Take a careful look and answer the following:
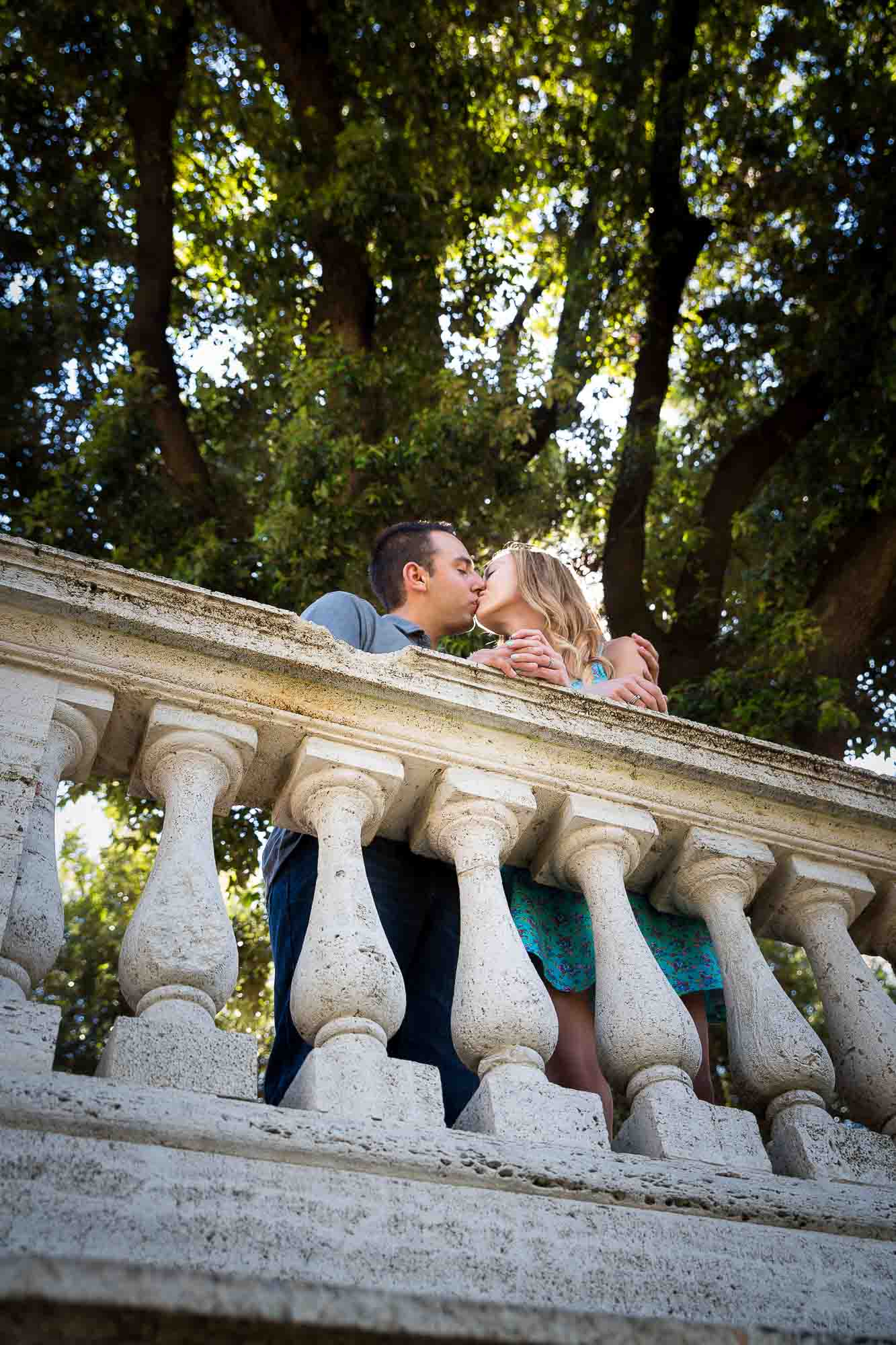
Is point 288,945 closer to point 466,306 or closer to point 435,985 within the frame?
point 435,985

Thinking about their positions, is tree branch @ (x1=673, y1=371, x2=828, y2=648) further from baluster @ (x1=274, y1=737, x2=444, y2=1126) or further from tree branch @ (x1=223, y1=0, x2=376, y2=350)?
baluster @ (x1=274, y1=737, x2=444, y2=1126)

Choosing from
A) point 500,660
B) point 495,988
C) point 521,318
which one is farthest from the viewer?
point 521,318

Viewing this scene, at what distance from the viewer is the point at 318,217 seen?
923 cm

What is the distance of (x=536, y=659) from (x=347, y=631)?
628 mm

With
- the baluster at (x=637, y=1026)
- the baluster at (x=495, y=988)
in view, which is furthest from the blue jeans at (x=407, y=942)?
the baluster at (x=637, y=1026)

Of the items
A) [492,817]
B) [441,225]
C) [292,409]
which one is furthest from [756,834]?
[441,225]

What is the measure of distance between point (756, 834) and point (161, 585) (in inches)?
64.0

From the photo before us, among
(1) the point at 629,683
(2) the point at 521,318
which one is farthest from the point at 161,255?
(1) the point at 629,683

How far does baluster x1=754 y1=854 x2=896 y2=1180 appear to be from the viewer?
2727 millimetres

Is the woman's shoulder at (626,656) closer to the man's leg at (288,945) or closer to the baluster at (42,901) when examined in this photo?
the man's leg at (288,945)

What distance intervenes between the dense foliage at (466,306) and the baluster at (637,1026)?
4.92 metres

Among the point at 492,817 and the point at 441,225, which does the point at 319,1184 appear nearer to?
the point at 492,817

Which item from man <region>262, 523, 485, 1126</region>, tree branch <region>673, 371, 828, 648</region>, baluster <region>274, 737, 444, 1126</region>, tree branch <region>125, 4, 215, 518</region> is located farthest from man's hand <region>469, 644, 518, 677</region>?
tree branch <region>125, 4, 215, 518</region>

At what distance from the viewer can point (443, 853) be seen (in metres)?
2.99
